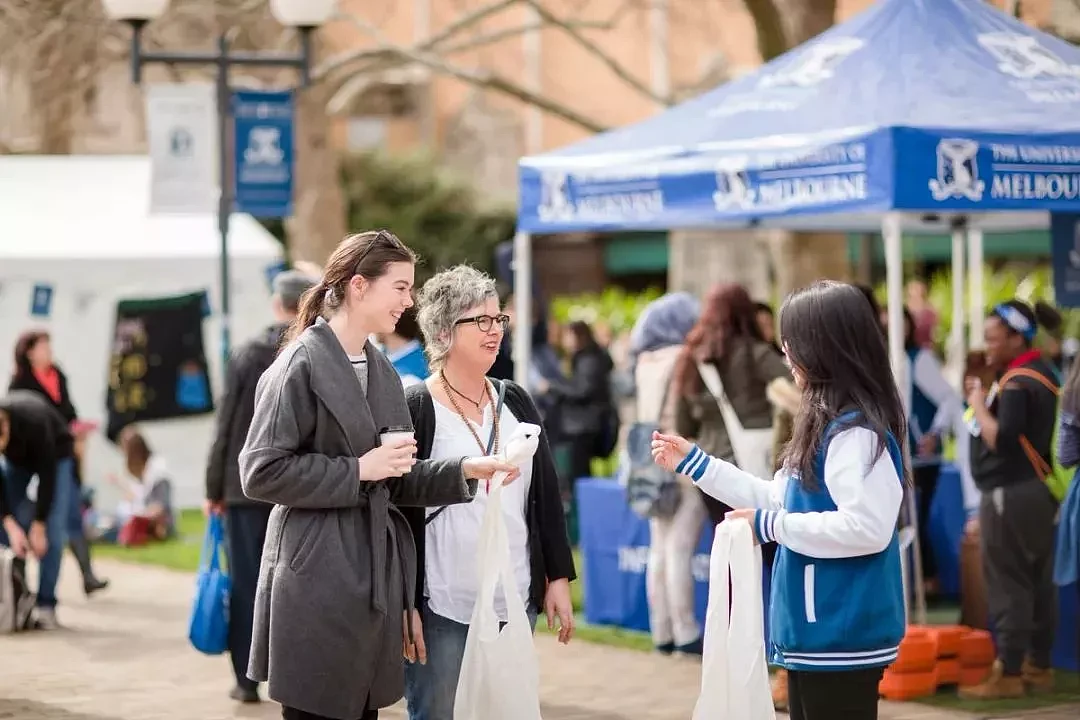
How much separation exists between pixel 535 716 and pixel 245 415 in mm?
3319

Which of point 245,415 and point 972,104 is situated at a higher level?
point 972,104

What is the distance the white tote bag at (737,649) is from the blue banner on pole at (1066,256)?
243 inches

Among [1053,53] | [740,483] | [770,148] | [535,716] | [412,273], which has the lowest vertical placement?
[535,716]

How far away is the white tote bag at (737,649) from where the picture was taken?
4.90 m

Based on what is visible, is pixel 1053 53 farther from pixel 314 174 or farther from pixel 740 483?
pixel 314 174

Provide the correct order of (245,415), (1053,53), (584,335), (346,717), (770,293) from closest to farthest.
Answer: (346,717) < (245,415) < (1053,53) < (584,335) < (770,293)

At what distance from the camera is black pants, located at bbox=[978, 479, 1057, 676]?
817cm

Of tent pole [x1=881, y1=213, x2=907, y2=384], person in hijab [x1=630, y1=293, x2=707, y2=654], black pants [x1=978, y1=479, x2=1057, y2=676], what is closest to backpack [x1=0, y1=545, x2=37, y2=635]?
person in hijab [x1=630, y1=293, x2=707, y2=654]

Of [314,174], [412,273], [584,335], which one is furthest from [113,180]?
[412,273]

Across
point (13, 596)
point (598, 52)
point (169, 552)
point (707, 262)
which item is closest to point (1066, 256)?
point (13, 596)

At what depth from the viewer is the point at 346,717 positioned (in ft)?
15.3

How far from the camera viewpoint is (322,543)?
461 cm

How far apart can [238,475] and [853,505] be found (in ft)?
13.2

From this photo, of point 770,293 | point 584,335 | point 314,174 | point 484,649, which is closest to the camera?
point 484,649
